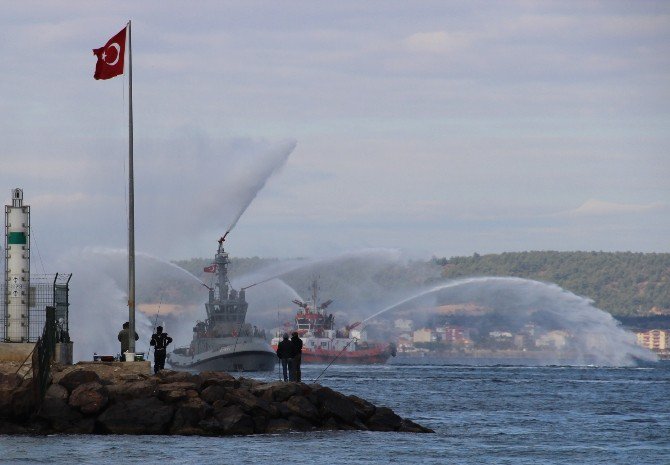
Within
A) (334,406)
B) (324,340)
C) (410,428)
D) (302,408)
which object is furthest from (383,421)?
(324,340)

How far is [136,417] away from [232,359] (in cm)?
6212

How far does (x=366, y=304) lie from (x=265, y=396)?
153 m

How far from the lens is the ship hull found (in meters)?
95.7

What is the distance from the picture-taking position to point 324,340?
497 feet

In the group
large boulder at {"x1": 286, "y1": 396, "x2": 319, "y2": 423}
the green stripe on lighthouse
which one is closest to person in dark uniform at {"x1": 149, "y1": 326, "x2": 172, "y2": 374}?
large boulder at {"x1": 286, "y1": 396, "x2": 319, "y2": 423}

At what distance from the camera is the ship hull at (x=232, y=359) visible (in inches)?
3767

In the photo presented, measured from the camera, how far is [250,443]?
3384 centimetres

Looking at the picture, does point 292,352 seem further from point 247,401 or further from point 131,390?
point 131,390

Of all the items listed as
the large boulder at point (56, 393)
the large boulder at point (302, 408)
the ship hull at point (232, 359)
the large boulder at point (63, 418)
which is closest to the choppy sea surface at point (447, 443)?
the large boulder at point (302, 408)

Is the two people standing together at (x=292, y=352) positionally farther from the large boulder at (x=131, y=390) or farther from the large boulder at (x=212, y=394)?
the large boulder at (x=131, y=390)

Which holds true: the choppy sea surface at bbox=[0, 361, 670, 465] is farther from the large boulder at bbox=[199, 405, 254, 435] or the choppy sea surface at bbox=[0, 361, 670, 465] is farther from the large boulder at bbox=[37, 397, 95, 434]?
the large boulder at bbox=[37, 397, 95, 434]

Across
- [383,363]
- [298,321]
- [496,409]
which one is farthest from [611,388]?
[383,363]

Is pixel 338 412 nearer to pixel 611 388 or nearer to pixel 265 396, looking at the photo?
pixel 265 396

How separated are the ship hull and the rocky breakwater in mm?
56875
